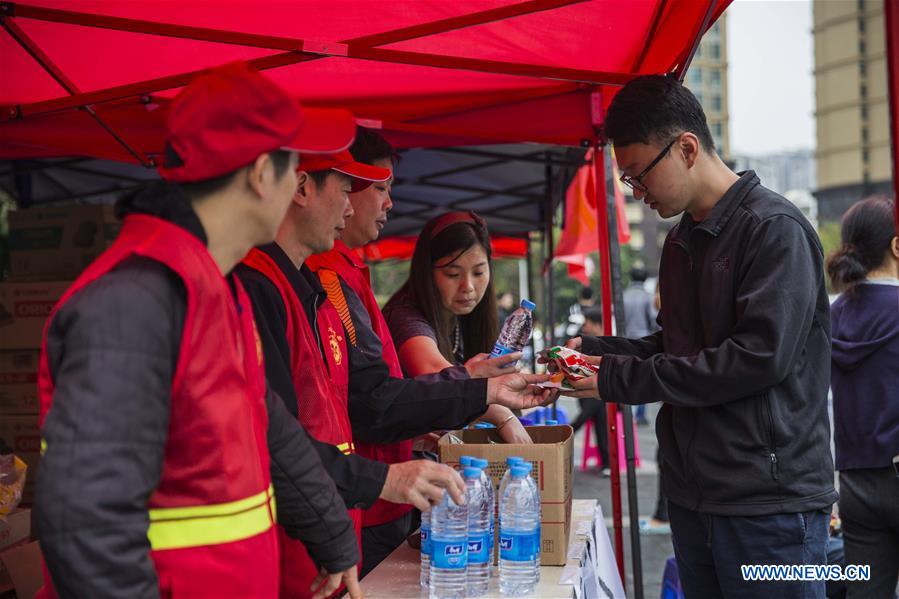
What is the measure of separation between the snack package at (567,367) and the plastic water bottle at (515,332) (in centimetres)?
27

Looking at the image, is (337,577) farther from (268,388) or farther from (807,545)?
(807,545)

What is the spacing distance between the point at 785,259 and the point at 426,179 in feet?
20.1

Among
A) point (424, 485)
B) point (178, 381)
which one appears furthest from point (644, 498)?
point (178, 381)

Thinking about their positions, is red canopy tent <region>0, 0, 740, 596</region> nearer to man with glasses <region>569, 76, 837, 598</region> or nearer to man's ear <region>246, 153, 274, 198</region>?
man with glasses <region>569, 76, 837, 598</region>

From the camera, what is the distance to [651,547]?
21.9 ft

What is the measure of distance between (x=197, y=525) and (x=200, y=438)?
0.16 m

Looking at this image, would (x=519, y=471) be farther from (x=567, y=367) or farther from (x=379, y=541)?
(x=379, y=541)

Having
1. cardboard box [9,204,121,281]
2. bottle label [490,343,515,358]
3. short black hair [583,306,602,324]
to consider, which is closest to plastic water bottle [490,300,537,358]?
bottle label [490,343,515,358]

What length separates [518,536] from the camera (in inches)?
92.4

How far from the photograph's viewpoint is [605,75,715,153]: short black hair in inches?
104

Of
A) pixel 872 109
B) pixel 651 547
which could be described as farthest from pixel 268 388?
pixel 872 109

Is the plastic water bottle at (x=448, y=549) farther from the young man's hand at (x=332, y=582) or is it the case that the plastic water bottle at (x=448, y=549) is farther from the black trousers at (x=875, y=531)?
the black trousers at (x=875, y=531)

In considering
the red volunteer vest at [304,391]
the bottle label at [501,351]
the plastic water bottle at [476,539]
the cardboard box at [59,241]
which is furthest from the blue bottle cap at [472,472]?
the cardboard box at [59,241]

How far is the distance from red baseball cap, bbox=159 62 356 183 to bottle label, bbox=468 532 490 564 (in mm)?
1228
